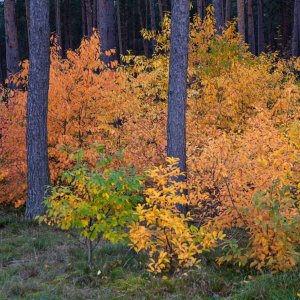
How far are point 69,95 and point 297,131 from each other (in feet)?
17.1

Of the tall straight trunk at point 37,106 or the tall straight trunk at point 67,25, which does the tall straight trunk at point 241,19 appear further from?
the tall straight trunk at point 67,25

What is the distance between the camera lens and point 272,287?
5.21 m

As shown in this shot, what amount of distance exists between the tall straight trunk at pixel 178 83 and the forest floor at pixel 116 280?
77.6 inches

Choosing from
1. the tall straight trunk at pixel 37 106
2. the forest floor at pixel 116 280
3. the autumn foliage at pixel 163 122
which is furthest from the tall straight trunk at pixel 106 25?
the forest floor at pixel 116 280

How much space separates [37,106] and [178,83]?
315 centimetres

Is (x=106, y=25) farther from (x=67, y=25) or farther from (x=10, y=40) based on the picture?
(x=67, y=25)

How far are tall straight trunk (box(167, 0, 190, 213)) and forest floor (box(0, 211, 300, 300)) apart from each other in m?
1.97

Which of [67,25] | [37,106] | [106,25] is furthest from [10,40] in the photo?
[67,25]

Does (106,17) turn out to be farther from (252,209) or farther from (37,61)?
(252,209)

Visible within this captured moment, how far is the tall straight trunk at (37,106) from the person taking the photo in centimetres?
940

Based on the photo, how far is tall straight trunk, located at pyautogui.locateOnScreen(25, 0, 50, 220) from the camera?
9.40 m

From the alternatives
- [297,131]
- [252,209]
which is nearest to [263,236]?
[252,209]

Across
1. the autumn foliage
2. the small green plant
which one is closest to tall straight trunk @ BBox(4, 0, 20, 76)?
the autumn foliage

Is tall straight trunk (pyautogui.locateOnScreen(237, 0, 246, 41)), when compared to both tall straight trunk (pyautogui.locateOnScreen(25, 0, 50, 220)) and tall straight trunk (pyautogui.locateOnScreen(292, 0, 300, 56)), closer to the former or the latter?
tall straight trunk (pyautogui.locateOnScreen(292, 0, 300, 56))
